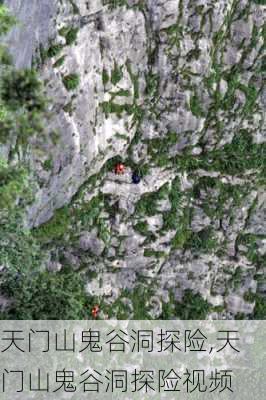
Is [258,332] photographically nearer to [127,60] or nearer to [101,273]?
[101,273]

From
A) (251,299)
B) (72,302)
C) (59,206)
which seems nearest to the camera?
(72,302)

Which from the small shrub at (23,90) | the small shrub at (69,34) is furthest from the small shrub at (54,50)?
the small shrub at (23,90)

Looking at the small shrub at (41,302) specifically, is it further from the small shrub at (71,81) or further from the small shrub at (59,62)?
the small shrub at (59,62)

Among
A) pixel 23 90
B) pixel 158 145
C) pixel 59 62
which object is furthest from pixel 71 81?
pixel 23 90

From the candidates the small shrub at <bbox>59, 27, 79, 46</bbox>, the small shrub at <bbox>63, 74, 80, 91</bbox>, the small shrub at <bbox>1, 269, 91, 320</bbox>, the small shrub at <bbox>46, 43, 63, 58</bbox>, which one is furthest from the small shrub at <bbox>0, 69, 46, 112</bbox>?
the small shrub at <bbox>63, 74, 80, 91</bbox>

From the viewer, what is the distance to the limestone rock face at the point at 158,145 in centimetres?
2939

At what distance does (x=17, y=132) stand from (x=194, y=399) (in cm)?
3882

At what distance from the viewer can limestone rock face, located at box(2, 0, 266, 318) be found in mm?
29391

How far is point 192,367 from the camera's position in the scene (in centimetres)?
4525

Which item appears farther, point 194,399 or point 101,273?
point 194,399

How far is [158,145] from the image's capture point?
3688cm

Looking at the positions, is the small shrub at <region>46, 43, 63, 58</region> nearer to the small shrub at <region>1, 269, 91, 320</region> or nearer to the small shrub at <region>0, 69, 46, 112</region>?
the small shrub at <region>1, 269, 91, 320</region>

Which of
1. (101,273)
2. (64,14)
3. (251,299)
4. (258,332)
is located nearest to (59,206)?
(101,273)

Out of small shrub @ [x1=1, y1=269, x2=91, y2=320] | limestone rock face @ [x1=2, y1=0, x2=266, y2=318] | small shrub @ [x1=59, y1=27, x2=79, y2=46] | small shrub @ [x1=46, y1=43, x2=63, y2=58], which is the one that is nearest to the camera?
small shrub @ [x1=1, y1=269, x2=91, y2=320]
